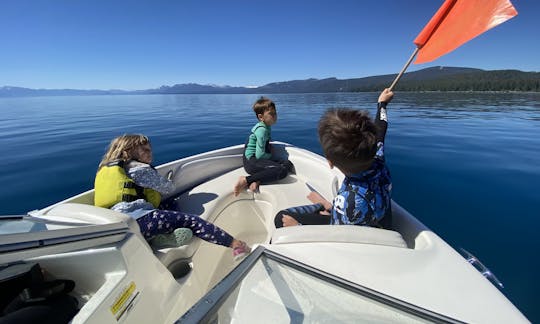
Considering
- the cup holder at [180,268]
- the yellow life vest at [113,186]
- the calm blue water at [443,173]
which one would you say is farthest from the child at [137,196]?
the calm blue water at [443,173]

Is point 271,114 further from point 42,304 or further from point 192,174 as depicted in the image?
point 42,304

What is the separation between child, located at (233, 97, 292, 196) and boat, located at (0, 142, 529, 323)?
201cm

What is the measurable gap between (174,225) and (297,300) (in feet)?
4.96

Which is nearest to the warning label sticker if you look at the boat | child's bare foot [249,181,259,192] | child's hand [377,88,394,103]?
the boat

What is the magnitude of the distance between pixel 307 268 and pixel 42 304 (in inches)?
48.5

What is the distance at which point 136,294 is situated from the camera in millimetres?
1415

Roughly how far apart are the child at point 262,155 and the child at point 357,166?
194cm

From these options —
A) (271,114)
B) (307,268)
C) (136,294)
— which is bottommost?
(136,294)

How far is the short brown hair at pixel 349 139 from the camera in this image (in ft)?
5.07

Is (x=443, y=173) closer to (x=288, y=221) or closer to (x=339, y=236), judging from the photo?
(x=288, y=221)

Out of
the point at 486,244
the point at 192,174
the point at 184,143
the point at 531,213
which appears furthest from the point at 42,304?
the point at 184,143

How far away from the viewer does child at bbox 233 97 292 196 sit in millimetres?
3652

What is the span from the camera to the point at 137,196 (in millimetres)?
2322

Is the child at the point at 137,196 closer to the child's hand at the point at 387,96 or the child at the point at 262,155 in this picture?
the child at the point at 262,155
